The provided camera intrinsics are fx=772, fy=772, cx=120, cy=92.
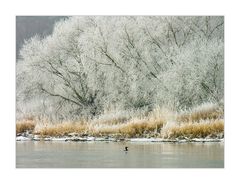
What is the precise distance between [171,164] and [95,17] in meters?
5.17

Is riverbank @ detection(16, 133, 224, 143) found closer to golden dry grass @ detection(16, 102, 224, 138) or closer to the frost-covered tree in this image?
golden dry grass @ detection(16, 102, 224, 138)

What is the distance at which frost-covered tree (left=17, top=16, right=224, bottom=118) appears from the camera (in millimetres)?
18016

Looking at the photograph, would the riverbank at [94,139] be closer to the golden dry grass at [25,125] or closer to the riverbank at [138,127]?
the riverbank at [138,127]

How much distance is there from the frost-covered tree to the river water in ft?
6.59

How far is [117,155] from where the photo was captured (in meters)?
14.8

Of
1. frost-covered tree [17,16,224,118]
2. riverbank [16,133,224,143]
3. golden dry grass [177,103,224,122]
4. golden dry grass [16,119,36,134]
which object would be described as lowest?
riverbank [16,133,224,143]

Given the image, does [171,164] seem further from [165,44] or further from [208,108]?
[165,44]

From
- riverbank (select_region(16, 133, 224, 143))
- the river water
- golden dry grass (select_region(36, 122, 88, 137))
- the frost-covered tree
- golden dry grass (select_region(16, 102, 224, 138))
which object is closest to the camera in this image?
the river water

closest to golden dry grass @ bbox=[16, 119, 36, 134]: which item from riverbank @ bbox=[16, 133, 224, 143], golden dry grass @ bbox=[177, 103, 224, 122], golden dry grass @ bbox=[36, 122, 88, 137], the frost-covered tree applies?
riverbank @ bbox=[16, 133, 224, 143]

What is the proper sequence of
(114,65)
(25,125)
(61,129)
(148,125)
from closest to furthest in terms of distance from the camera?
1. (25,125)
2. (148,125)
3. (61,129)
4. (114,65)

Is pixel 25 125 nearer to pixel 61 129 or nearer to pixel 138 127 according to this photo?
pixel 61 129

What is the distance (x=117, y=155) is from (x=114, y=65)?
4.63 meters

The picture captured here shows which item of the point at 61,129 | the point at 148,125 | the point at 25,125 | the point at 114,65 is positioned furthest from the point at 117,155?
the point at 114,65
